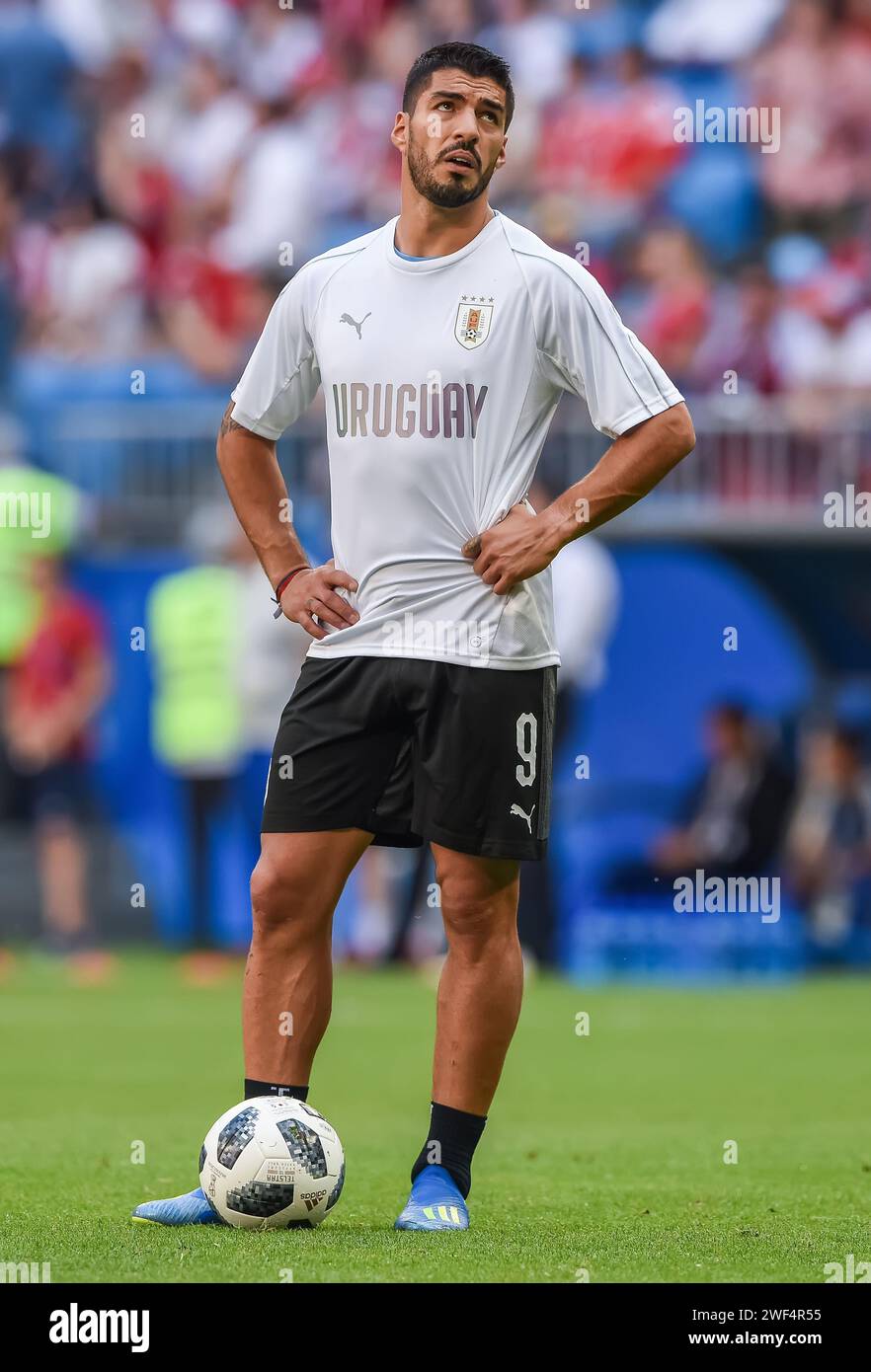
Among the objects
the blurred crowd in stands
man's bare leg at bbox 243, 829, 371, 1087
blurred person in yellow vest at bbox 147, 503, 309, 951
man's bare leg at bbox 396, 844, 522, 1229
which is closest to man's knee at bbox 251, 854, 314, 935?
man's bare leg at bbox 243, 829, 371, 1087

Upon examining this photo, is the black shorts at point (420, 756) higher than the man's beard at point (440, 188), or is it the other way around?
the man's beard at point (440, 188)

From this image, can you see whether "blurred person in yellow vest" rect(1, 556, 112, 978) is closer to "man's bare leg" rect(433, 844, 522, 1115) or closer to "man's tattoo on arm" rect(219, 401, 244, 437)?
Result: "man's tattoo on arm" rect(219, 401, 244, 437)

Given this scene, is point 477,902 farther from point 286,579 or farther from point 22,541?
point 22,541

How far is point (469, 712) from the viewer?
16.7ft

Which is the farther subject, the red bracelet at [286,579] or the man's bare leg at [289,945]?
the red bracelet at [286,579]

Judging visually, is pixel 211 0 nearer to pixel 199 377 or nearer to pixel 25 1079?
pixel 199 377

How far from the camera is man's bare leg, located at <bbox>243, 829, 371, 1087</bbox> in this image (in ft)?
16.7

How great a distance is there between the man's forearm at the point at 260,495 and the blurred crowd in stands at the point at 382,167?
27.0 ft

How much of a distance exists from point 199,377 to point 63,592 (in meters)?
2.18

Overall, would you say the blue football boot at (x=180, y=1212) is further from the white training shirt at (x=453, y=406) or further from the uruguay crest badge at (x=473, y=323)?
the uruguay crest badge at (x=473, y=323)

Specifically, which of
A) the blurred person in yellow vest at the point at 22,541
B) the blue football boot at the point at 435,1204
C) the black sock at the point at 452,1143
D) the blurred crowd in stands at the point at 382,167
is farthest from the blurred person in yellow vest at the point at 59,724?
the blue football boot at the point at 435,1204

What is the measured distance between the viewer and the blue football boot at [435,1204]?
4.93m

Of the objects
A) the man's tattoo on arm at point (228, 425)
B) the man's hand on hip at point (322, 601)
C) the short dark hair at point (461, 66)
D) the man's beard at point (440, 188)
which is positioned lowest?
the man's hand on hip at point (322, 601)

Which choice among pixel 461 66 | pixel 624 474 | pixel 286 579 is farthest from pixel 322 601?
pixel 461 66
